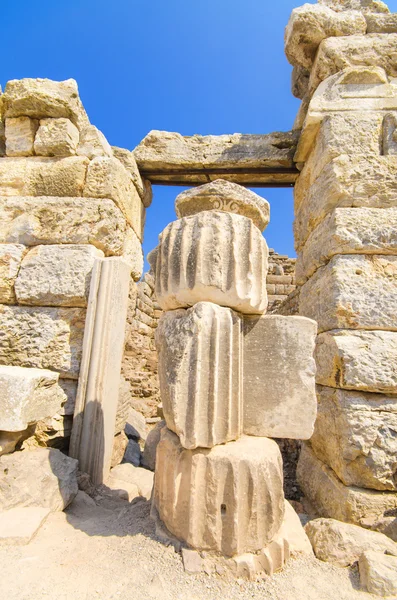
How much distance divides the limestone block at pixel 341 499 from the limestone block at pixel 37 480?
5.56 ft

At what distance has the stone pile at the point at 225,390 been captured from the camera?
57.0 inches

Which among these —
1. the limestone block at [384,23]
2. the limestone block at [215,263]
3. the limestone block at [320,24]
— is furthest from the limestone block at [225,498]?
the limestone block at [384,23]

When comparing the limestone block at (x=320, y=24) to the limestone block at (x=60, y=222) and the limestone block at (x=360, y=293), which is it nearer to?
the limestone block at (x=360, y=293)

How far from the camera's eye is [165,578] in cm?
134

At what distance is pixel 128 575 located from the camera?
136 cm

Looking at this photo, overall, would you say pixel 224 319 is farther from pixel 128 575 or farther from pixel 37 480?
pixel 37 480

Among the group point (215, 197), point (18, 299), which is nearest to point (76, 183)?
point (18, 299)

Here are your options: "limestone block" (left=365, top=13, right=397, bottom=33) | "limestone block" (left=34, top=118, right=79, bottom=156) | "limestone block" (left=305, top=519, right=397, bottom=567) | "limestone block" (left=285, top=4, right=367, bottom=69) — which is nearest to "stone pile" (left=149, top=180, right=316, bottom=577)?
"limestone block" (left=305, top=519, right=397, bottom=567)

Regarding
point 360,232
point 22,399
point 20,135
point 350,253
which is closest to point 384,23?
point 360,232

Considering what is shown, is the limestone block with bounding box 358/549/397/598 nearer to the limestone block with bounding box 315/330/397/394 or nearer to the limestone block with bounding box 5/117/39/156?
the limestone block with bounding box 315/330/397/394

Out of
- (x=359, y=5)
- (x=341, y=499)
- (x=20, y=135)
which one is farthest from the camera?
(x=359, y=5)

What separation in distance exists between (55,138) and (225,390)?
2803 millimetres

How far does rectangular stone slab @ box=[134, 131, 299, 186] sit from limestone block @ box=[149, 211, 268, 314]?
2.06 meters

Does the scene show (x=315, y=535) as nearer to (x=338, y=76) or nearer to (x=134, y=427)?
(x=134, y=427)
